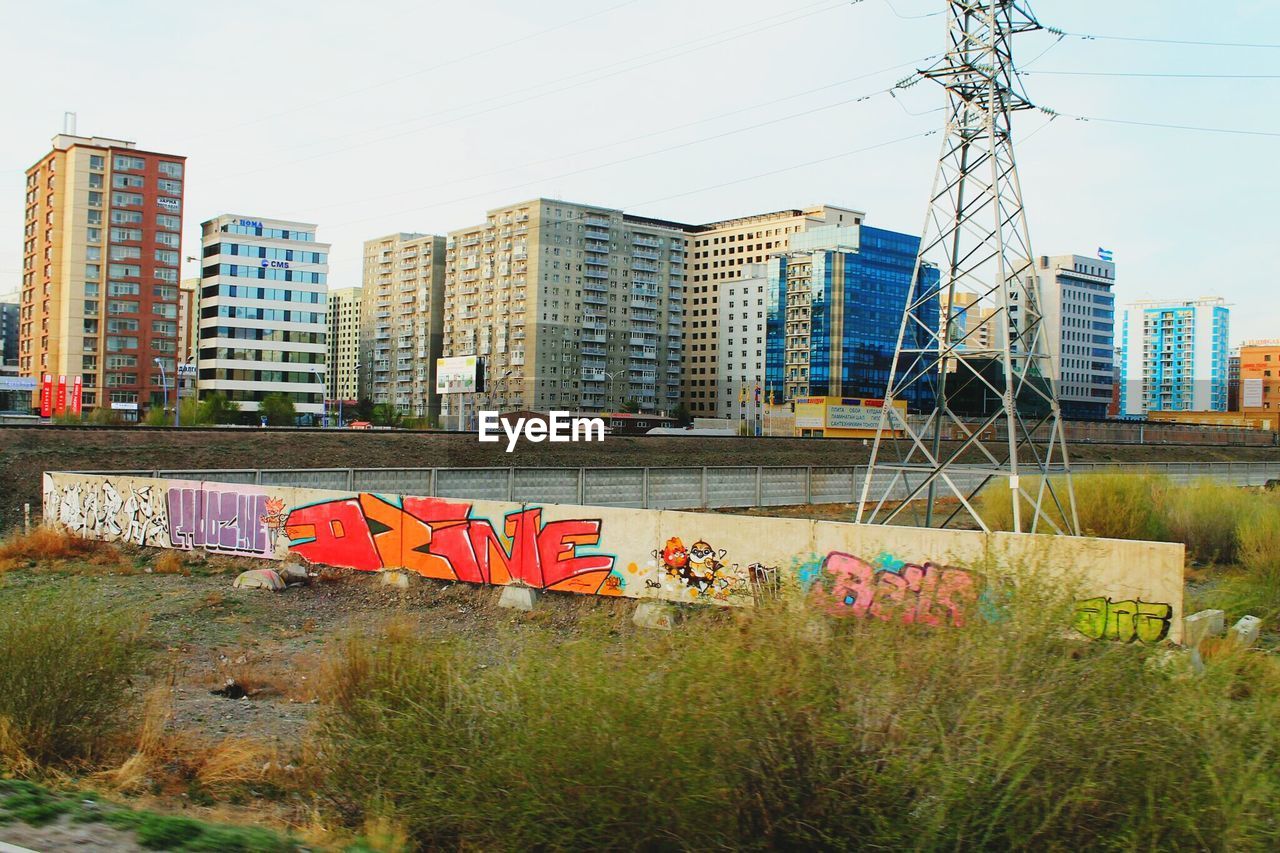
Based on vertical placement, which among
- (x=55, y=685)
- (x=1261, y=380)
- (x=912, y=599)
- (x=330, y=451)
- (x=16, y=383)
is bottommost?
(x=55, y=685)

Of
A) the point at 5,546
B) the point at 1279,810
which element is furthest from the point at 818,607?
the point at 5,546

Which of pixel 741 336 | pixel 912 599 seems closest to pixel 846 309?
pixel 741 336

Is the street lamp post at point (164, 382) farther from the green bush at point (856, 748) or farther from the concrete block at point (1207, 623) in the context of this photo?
the green bush at point (856, 748)

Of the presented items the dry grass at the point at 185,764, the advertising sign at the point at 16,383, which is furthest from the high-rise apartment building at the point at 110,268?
the dry grass at the point at 185,764

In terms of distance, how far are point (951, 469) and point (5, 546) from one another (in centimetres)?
1955

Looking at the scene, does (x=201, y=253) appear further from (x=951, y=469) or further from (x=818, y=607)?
(x=818, y=607)

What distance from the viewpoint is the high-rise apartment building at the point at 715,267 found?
15962cm

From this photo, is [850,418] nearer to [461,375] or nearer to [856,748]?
[461,375]

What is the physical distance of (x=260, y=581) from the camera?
17266 mm

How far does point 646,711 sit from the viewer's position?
18.7ft

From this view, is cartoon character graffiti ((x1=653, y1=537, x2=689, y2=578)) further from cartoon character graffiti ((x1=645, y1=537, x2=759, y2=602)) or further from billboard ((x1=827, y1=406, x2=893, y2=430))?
billboard ((x1=827, y1=406, x2=893, y2=430))

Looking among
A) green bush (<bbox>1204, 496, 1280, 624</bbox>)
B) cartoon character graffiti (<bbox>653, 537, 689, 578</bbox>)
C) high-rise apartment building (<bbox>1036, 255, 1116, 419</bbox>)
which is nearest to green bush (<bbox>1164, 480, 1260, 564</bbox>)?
green bush (<bbox>1204, 496, 1280, 624</bbox>)

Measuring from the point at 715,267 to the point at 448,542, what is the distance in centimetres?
15638

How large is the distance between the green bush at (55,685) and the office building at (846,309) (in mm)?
122022
